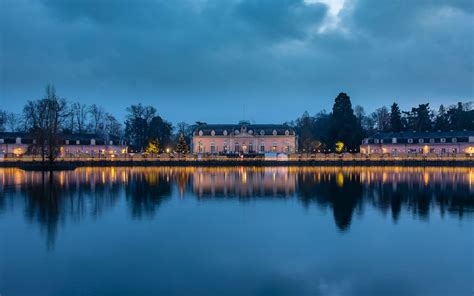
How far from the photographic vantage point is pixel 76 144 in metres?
83.1

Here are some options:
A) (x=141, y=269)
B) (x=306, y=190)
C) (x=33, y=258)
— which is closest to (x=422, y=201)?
(x=306, y=190)

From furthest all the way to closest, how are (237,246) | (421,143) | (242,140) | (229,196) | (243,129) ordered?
(242,140), (243,129), (421,143), (229,196), (237,246)

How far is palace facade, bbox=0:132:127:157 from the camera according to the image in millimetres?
78500

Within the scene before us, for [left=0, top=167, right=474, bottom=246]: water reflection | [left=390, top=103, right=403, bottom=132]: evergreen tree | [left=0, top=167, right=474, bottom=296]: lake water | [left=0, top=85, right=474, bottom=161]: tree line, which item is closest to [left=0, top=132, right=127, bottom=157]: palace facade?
[left=0, top=85, right=474, bottom=161]: tree line

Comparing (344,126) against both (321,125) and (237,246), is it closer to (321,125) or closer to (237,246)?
(321,125)

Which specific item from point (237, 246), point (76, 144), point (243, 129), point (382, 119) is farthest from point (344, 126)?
point (237, 246)

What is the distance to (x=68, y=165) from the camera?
5347 cm

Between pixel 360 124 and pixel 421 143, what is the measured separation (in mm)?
12957

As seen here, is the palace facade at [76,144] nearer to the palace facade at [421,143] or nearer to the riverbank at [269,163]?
the riverbank at [269,163]

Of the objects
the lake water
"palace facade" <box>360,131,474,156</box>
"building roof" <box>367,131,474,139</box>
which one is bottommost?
the lake water

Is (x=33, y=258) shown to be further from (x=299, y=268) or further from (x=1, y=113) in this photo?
(x=1, y=113)

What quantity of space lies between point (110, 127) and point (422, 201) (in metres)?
88.0

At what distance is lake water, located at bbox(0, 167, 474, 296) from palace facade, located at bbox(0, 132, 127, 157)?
59072mm

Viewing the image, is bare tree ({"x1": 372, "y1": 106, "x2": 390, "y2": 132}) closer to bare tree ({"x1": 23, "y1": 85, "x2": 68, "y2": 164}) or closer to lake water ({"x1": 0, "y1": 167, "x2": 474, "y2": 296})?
bare tree ({"x1": 23, "y1": 85, "x2": 68, "y2": 164})
